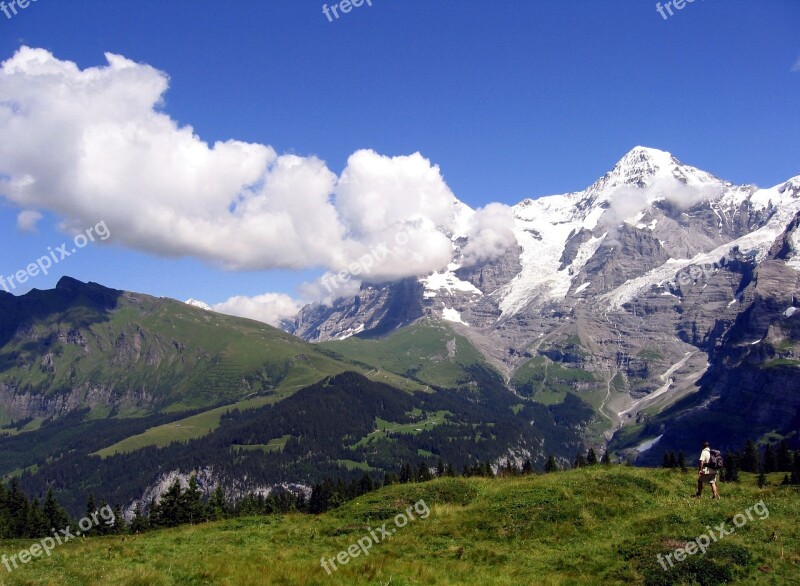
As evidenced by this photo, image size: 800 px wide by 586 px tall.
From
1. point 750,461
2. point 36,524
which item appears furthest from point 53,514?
point 750,461

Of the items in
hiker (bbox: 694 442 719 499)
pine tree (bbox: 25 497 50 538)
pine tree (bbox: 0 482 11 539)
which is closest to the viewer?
hiker (bbox: 694 442 719 499)

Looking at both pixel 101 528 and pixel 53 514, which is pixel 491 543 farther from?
pixel 53 514

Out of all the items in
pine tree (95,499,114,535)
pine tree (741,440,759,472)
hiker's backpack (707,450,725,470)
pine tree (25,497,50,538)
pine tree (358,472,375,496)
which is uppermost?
pine tree (25,497,50,538)

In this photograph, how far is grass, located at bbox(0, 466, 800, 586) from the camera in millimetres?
24688

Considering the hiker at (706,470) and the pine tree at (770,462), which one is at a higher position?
the hiker at (706,470)

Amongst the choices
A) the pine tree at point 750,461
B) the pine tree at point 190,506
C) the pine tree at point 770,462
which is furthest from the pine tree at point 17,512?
the pine tree at point 750,461

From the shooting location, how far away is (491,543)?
31.7 meters

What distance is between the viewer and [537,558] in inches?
1128

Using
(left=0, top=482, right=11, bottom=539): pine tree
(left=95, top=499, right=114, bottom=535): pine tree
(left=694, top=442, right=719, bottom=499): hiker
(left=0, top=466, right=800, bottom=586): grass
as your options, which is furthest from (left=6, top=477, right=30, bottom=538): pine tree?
(left=694, top=442, right=719, bottom=499): hiker

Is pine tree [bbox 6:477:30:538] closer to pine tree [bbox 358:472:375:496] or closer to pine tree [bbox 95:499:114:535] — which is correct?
pine tree [bbox 95:499:114:535]

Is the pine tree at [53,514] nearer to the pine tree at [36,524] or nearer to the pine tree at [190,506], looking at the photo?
the pine tree at [36,524]

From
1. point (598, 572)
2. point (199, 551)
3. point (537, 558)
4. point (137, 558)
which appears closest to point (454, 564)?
point (537, 558)

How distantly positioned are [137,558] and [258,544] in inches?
256

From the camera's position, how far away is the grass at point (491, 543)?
2469 cm
